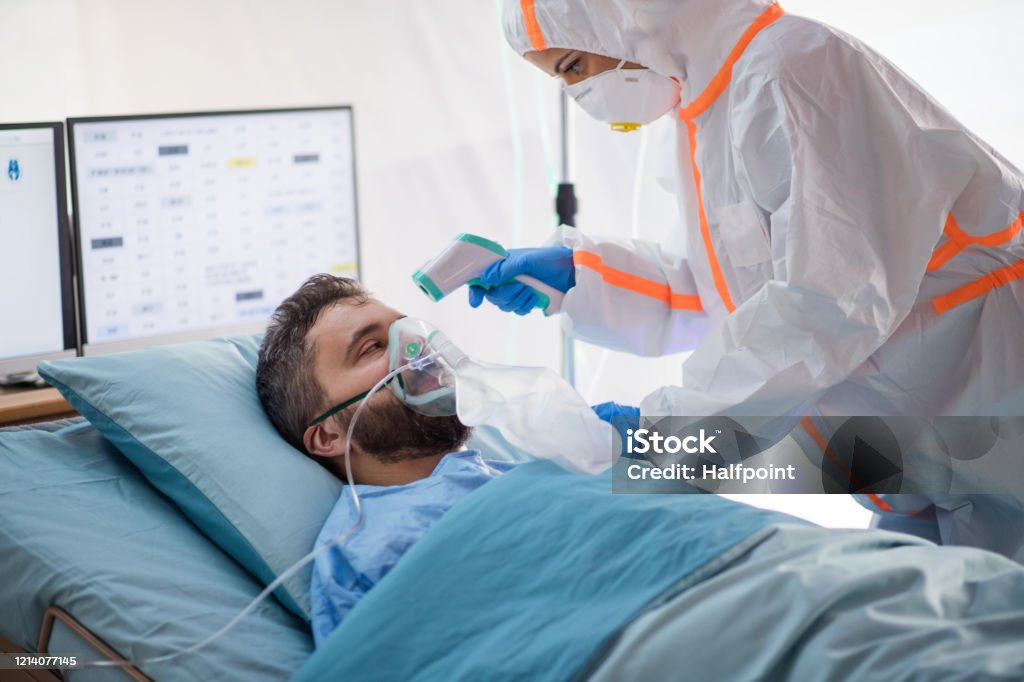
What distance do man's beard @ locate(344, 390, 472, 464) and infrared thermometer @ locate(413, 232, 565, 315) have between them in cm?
22

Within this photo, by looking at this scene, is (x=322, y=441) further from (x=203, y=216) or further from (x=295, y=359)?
(x=203, y=216)

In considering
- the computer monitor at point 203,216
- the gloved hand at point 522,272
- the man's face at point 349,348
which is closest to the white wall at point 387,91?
the computer monitor at point 203,216

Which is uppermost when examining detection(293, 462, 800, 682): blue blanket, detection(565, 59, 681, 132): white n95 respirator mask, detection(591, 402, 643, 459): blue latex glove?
detection(565, 59, 681, 132): white n95 respirator mask

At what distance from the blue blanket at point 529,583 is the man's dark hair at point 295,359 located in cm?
47

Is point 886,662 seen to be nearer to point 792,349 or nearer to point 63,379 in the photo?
point 792,349

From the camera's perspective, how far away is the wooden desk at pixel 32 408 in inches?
69.4

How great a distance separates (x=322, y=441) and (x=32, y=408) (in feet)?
1.92

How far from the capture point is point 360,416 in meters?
1.62

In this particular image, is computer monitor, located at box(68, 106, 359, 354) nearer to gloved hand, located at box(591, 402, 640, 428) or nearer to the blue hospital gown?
the blue hospital gown

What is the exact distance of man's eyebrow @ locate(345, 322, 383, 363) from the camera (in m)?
1.66

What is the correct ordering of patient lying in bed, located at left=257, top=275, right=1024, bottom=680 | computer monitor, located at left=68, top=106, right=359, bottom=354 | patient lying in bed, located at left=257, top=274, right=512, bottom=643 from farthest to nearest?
1. computer monitor, located at left=68, top=106, right=359, bottom=354
2. patient lying in bed, located at left=257, top=274, right=512, bottom=643
3. patient lying in bed, located at left=257, top=275, right=1024, bottom=680

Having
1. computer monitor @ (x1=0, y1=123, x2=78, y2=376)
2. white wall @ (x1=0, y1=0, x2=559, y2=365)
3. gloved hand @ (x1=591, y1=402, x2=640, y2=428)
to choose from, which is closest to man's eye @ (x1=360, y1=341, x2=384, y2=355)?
gloved hand @ (x1=591, y1=402, x2=640, y2=428)

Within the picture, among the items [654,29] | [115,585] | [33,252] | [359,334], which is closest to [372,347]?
[359,334]

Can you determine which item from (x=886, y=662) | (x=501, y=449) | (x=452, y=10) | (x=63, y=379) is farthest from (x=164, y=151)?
(x=886, y=662)
